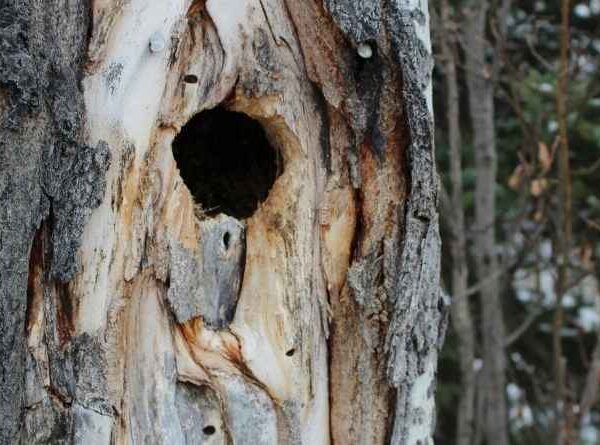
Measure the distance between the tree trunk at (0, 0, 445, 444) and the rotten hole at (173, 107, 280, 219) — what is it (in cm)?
15

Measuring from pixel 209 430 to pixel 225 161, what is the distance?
2.06 feet

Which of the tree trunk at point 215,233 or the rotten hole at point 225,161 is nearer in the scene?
the tree trunk at point 215,233

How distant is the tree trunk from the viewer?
1.88m

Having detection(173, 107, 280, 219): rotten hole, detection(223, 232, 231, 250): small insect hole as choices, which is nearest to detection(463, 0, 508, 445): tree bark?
detection(173, 107, 280, 219): rotten hole

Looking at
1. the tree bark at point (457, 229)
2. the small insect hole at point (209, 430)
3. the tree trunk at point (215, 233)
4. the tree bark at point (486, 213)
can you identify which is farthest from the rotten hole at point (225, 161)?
the tree bark at point (486, 213)

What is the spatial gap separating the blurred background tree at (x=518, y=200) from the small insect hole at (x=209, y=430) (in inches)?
65.5

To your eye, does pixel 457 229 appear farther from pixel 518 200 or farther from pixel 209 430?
pixel 209 430

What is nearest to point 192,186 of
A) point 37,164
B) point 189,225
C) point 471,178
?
point 189,225

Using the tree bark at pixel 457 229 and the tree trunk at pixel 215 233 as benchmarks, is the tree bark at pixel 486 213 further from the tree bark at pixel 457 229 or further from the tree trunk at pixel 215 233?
the tree trunk at pixel 215 233

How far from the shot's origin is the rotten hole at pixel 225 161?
7.64 feet

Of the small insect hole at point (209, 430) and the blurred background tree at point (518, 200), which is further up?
the blurred background tree at point (518, 200)

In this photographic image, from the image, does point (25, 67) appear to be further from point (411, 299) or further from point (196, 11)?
point (411, 299)

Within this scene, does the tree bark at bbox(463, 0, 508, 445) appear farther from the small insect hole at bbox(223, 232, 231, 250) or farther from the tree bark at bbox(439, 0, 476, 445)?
the small insect hole at bbox(223, 232, 231, 250)

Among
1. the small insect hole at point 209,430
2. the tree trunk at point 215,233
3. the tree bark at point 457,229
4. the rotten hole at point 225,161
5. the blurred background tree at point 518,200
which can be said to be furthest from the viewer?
the tree bark at point 457,229
